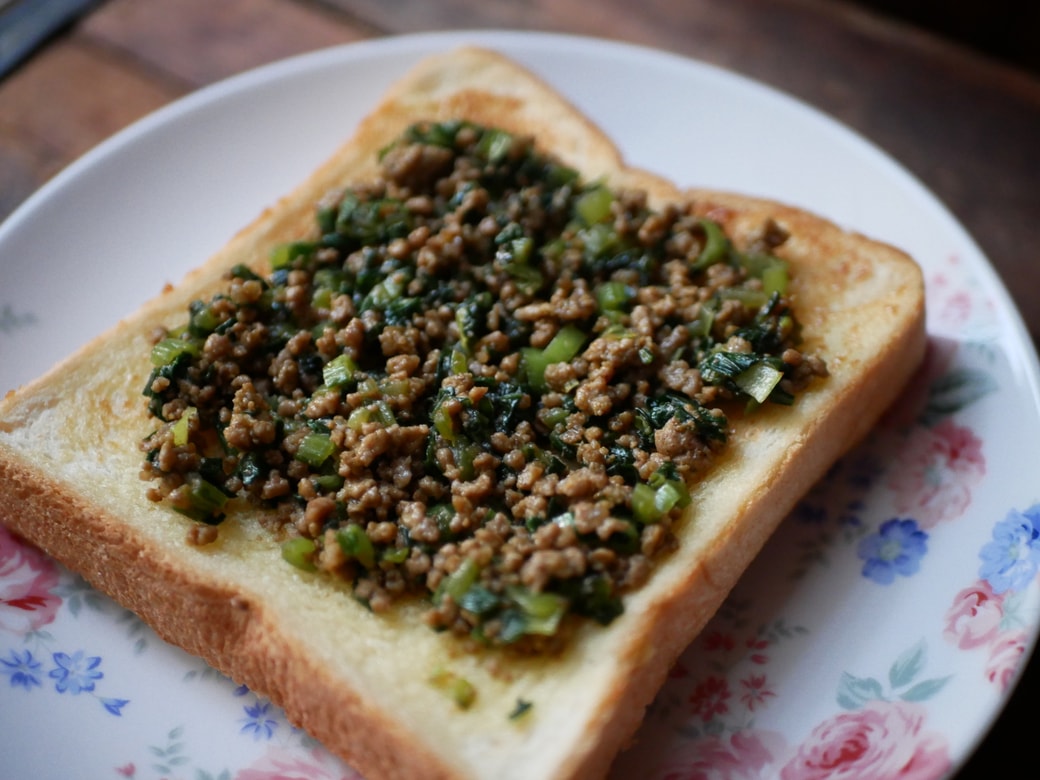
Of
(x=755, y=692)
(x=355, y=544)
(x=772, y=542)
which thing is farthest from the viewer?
(x=772, y=542)

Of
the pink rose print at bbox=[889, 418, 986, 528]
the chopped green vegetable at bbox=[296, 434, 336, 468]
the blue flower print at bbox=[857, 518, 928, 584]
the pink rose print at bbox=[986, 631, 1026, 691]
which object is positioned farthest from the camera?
the pink rose print at bbox=[889, 418, 986, 528]

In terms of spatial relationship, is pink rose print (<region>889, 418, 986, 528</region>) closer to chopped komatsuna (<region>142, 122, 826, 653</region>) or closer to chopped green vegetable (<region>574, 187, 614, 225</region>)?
chopped komatsuna (<region>142, 122, 826, 653</region>)

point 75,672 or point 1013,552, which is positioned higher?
point 1013,552

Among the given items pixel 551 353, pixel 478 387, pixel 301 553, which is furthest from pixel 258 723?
pixel 551 353

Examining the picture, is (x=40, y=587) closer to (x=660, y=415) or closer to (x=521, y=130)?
(x=660, y=415)

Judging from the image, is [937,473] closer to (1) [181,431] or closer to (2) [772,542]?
(2) [772,542]

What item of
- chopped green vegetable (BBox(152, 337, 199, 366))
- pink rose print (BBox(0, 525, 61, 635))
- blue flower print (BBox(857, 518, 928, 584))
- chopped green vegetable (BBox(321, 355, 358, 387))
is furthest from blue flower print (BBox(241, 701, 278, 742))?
blue flower print (BBox(857, 518, 928, 584))

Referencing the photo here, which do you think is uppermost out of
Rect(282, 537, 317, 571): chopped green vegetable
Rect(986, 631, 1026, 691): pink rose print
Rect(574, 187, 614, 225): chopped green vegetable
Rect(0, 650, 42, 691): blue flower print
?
Rect(574, 187, 614, 225): chopped green vegetable
